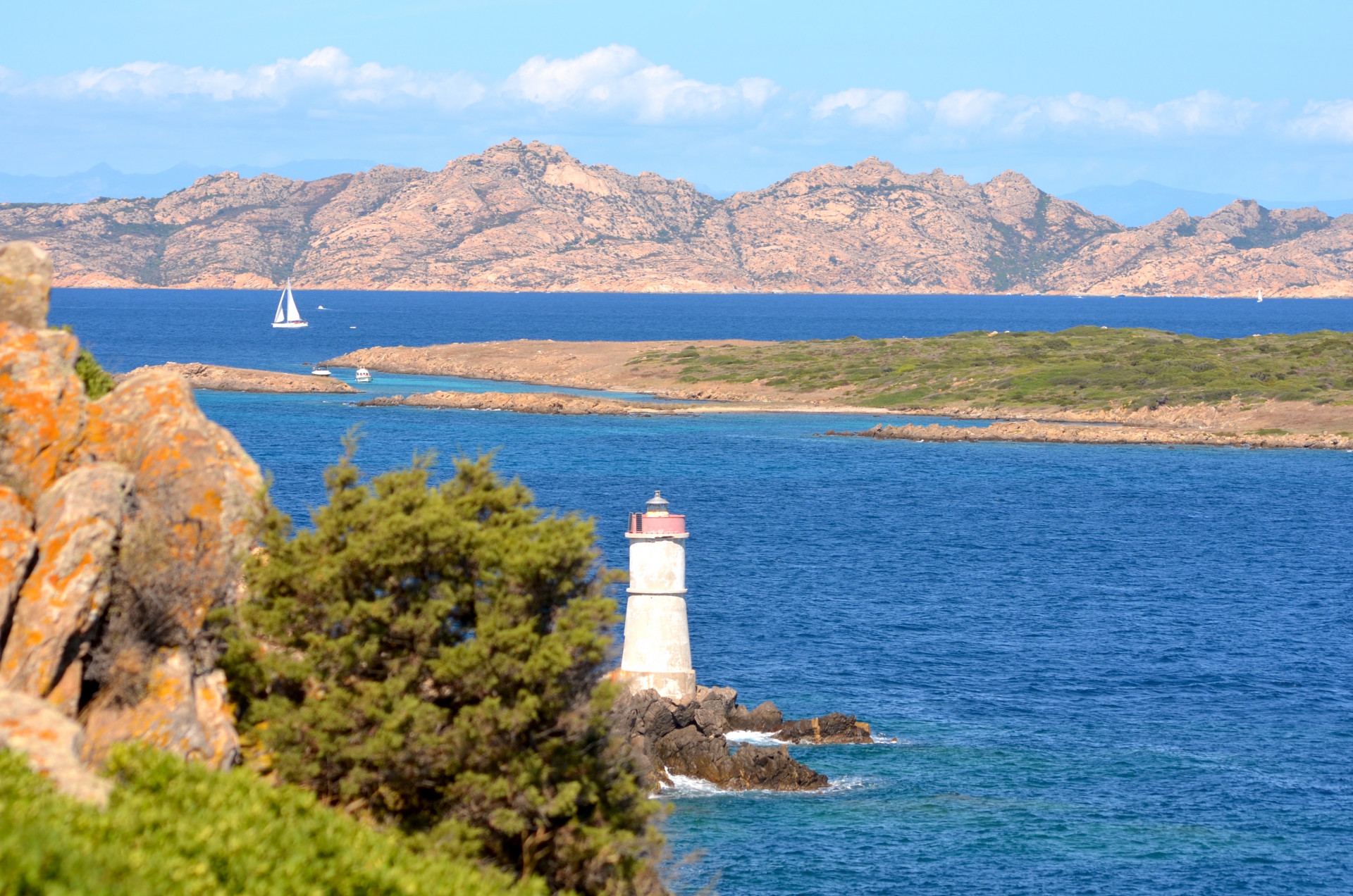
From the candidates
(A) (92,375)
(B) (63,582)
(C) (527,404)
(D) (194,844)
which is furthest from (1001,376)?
(D) (194,844)

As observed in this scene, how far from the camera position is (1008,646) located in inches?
1809

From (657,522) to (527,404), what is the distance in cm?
9081

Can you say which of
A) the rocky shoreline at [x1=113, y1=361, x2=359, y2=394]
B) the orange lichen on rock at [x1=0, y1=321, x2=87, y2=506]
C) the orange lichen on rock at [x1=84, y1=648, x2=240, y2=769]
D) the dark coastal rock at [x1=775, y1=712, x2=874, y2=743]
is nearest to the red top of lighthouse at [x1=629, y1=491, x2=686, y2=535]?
the dark coastal rock at [x1=775, y1=712, x2=874, y2=743]

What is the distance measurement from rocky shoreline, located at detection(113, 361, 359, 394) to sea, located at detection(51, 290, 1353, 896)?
3347 cm

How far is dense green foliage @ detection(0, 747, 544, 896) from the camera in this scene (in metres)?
9.07

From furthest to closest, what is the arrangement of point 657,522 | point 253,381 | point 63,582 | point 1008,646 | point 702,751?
point 253,381
point 1008,646
point 702,751
point 657,522
point 63,582

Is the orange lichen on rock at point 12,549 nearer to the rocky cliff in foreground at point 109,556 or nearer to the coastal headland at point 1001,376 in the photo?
the rocky cliff in foreground at point 109,556

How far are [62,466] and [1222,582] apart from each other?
171ft

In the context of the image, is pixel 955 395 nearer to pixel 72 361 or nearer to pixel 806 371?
pixel 806 371

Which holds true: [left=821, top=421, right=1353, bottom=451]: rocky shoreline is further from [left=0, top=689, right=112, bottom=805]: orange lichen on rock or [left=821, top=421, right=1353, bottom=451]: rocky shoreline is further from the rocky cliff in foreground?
[left=0, top=689, right=112, bottom=805]: orange lichen on rock

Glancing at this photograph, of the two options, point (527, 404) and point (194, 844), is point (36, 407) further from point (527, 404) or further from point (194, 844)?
point (527, 404)

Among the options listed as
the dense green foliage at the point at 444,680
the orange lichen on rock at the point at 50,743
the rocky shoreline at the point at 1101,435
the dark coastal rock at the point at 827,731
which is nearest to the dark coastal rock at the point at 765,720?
the dark coastal rock at the point at 827,731

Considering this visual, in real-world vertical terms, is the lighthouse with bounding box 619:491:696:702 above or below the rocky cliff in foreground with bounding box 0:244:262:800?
below

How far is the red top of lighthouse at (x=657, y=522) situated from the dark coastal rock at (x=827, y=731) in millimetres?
7438
